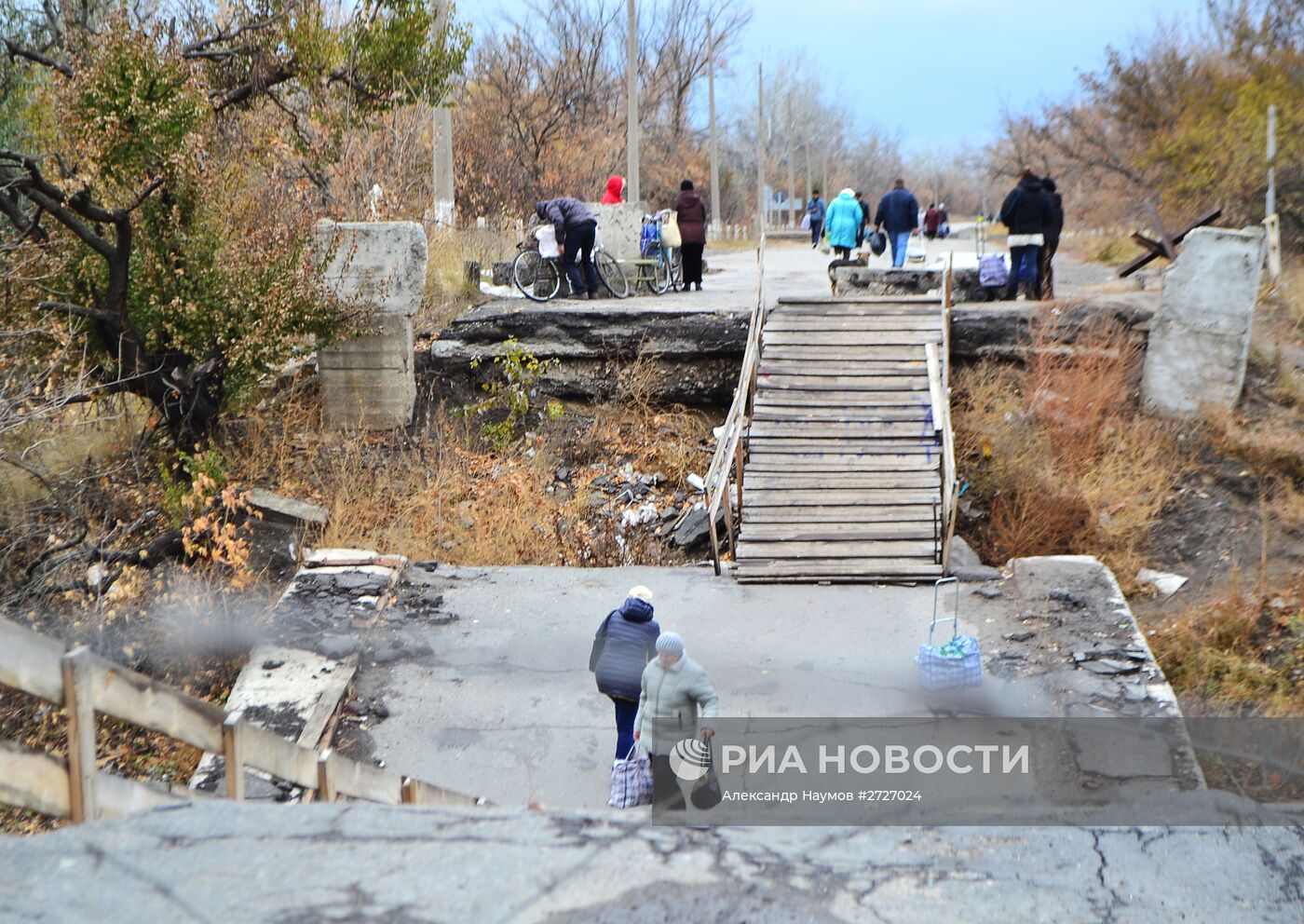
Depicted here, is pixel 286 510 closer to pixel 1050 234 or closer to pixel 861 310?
pixel 861 310

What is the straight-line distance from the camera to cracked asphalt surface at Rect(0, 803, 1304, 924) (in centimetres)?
367

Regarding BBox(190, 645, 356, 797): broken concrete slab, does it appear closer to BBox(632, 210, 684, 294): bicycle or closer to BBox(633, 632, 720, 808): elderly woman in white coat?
BBox(633, 632, 720, 808): elderly woman in white coat

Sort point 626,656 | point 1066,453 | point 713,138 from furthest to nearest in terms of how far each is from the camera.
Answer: point 713,138, point 1066,453, point 626,656

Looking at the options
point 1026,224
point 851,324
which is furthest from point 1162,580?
point 1026,224

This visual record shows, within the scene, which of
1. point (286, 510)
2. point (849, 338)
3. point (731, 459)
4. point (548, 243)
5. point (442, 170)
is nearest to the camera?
point (731, 459)

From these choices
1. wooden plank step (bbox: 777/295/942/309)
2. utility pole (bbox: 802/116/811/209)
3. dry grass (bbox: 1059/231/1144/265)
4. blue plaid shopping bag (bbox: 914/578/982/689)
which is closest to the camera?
blue plaid shopping bag (bbox: 914/578/982/689)

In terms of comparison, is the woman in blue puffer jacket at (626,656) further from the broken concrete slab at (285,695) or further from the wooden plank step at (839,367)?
the wooden plank step at (839,367)

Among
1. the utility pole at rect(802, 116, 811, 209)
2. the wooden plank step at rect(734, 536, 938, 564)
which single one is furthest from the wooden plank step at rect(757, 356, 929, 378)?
the utility pole at rect(802, 116, 811, 209)

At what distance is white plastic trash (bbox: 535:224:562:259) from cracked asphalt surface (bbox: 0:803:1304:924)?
13.3m

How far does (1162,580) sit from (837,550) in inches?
134

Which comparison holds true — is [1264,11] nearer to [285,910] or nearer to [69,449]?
[69,449]

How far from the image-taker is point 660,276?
63.7 feet

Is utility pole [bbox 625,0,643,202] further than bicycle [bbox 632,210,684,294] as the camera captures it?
Yes

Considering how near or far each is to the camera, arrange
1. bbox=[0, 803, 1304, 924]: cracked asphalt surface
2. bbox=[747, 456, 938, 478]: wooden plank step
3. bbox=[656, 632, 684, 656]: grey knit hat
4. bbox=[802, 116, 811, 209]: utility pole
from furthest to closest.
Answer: bbox=[802, 116, 811, 209]: utility pole < bbox=[747, 456, 938, 478]: wooden plank step < bbox=[656, 632, 684, 656]: grey knit hat < bbox=[0, 803, 1304, 924]: cracked asphalt surface
